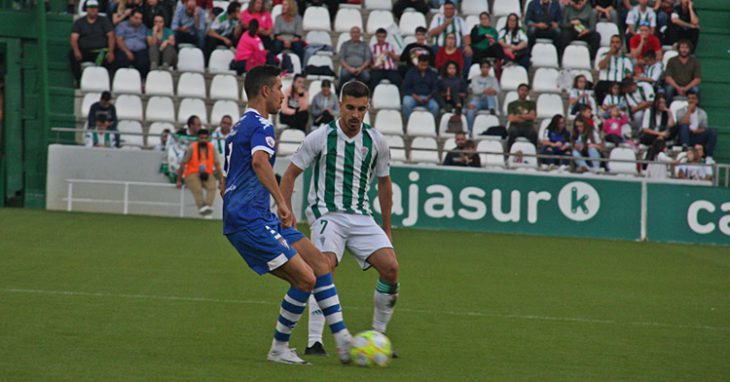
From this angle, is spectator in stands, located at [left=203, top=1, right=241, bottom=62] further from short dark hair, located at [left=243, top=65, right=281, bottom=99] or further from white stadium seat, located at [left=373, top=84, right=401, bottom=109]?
short dark hair, located at [left=243, top=65, right=281, bottom=99]

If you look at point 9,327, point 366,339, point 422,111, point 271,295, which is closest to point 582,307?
point 271,295

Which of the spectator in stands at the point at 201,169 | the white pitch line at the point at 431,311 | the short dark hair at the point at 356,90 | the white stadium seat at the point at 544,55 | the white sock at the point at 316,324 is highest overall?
the white stadium seat at the point at 544,55

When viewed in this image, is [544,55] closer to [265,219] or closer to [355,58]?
[355,58]

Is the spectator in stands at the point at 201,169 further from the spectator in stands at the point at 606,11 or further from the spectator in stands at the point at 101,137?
the spectator in stands at the point at 606,11

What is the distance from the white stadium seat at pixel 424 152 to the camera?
22141 millimetres

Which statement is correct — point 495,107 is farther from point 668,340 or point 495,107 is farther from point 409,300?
point 668,340

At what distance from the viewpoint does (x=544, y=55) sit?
81.6ft

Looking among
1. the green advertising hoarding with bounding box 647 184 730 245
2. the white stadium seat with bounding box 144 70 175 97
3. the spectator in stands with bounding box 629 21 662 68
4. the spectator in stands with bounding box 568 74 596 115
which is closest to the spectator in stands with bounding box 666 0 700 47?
the spectator in stands with bounding box 629 21 662 68

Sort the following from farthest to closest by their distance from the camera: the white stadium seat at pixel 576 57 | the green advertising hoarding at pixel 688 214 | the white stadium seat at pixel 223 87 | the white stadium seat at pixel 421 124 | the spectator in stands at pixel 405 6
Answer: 1. the spectator in stands at pixel 405 6
2. the white stadium seat at pixel 576 57
3. the white stadium seat at pixel 223 87
4. the white stadium seat at pixel 421 124
5. the green advertising hoarding at pixel 688 214

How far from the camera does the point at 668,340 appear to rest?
10.1 m

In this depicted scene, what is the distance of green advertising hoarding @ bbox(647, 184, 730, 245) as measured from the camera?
2081 centimetres

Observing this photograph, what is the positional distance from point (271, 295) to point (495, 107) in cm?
1206

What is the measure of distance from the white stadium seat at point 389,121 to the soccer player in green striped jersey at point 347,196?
14156 mm

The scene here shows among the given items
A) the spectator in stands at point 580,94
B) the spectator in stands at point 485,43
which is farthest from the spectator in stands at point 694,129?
the spectator in stands at point 485,43
